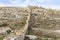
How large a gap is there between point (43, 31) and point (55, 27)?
204 centimetres

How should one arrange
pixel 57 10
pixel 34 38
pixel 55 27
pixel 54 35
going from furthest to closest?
pixel 57 10, pixel 55 27, pixel 54 35, pixel 34 38

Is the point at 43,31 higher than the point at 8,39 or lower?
lower

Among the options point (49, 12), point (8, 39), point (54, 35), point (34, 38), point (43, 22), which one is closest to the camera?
point (8, 39)

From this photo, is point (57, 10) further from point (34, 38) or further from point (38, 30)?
point (34, 38)

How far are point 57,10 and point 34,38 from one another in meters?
13.2

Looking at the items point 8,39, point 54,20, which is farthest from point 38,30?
point 8,39

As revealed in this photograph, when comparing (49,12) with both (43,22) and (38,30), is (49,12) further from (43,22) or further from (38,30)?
(38,30)

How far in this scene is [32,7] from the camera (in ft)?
82.7

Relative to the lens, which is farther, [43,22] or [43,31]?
[43,22]

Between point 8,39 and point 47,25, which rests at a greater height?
point 8,39

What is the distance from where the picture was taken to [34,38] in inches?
510

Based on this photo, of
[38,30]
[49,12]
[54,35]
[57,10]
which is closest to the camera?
[54,35]

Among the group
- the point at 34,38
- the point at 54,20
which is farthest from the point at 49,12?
the point at 34,38

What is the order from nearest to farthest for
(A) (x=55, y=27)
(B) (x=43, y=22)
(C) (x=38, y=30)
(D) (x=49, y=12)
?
1. (C) (x=38, y=30)
2. (A) (x=55, y=27)
3. (B) (x=43, y=22)
4. (D) (x=49, y=12)
